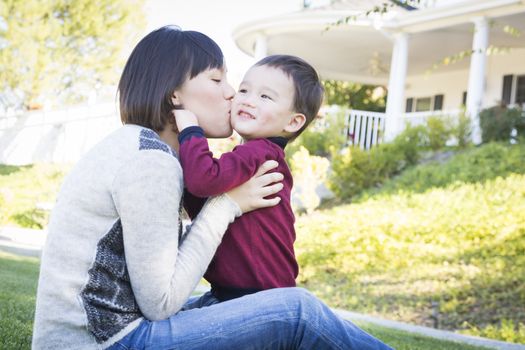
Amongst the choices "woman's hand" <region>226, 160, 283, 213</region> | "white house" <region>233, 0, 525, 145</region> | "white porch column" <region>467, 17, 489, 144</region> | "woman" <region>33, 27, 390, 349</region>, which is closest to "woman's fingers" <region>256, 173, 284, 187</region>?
"woman's hand" <region>226, 160, 283, 213</region>

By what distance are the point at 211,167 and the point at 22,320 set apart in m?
2.17

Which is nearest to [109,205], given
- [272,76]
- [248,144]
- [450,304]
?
[248,144]

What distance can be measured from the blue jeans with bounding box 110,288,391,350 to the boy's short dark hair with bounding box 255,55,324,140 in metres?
0.94

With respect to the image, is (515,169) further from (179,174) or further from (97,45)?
(97,45)

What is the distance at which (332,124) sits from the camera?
50.0ft

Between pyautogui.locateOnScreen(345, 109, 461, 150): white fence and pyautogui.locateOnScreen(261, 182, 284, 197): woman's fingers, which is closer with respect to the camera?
pyautogui.locateOnScreen(261, 182, 284, 197): woman's fingers

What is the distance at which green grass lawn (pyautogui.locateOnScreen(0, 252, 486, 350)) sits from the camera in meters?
3.24

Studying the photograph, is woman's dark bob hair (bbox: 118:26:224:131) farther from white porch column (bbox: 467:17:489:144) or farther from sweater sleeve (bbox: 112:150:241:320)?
white porch column (bbox: 467:17:489:144)

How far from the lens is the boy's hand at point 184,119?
2238 millimetres

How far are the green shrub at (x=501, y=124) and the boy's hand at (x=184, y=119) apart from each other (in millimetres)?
11000

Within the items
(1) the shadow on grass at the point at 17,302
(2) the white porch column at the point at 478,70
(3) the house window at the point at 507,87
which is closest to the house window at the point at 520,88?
(3) the house window at the point at 507,87

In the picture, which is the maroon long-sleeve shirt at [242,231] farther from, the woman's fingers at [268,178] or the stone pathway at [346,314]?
the stone pathway at [346,314]

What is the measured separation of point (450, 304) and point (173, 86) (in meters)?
4.89

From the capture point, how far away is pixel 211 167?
2.06m
